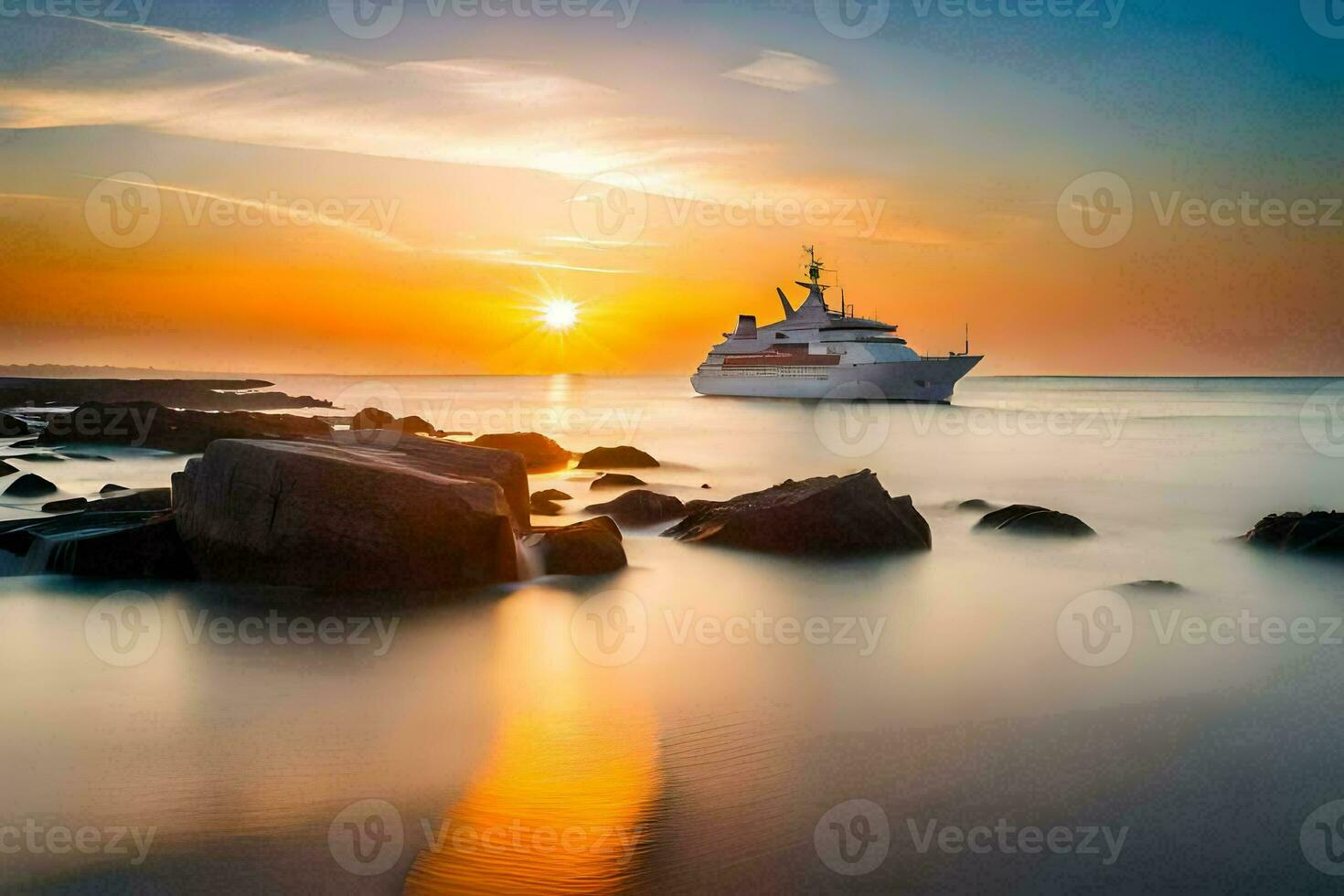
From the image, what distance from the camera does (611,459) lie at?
24.5m

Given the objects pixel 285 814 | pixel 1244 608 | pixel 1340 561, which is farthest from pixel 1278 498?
pixel 285 814

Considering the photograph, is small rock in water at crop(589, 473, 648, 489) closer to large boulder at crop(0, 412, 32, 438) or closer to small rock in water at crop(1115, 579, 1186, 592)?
small rock in water at crop(1115, 579, 1186, 592)

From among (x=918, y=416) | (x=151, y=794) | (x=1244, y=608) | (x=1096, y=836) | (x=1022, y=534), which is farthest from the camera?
(x=918, y=416)

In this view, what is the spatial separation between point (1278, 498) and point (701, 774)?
21658 millimetres

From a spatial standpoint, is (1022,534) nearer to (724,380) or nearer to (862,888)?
(862,888)

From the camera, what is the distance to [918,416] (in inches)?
2448
